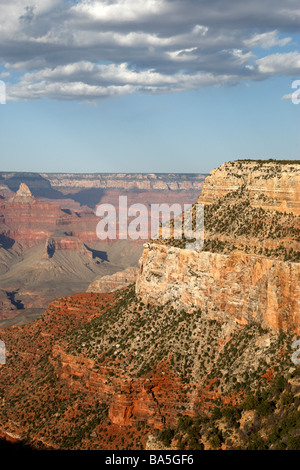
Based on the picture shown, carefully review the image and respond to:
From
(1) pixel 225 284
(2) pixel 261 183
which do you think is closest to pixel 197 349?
(1) pixel 225 284

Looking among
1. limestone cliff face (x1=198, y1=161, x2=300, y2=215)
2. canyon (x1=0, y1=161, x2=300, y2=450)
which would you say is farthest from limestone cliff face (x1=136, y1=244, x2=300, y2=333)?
limestone cliff face (x1=198, y1=161, x2=300, y2=215)

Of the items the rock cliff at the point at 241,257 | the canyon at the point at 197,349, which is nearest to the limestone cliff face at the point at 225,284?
the rock cliff at the point at 241,257

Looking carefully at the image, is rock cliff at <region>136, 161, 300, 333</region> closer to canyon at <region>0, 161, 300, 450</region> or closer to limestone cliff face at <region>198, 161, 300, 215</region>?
limestone cliff face at <region>198, 161, 300, 215</region>

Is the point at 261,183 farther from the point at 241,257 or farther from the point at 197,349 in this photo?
the point at 197,349

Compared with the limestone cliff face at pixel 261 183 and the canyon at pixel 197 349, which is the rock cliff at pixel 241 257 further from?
the canyon at pixel 197 349
